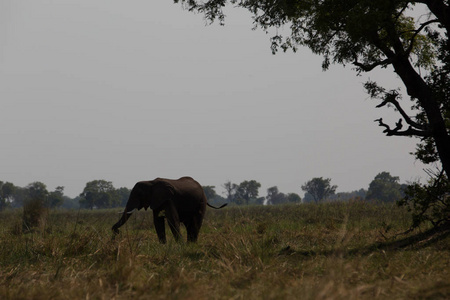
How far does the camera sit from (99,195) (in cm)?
11431

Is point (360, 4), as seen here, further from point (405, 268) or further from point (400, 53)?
point (405, 268)

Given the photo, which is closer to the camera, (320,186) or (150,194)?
(150,194)

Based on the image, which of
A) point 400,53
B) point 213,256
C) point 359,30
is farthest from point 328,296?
point 400,53

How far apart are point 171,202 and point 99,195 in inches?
4264

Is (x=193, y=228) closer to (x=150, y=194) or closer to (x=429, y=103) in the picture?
(x=150, y=194)

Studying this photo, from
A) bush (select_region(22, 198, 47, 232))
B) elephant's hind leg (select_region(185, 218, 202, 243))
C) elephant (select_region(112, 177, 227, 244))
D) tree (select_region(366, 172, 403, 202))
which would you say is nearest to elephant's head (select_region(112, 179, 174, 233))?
elephant (select_region(112, 177, 227, 244))

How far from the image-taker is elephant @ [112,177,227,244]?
11.4 m

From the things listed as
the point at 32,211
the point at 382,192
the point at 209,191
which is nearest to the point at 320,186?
the point at 382,192

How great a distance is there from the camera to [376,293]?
430 centimetres

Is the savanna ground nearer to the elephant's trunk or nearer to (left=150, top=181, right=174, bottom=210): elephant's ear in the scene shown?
the elephant's trunk

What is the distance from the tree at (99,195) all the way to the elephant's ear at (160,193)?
4037 inches

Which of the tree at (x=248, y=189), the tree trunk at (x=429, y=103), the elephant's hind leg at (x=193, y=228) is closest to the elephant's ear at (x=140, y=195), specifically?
the elephant's hind leg at (x=193, y=228)

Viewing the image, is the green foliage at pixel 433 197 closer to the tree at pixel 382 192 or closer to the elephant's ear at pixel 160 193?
the elephant's ear at pixel 160 193

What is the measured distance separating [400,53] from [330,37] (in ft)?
5.47
